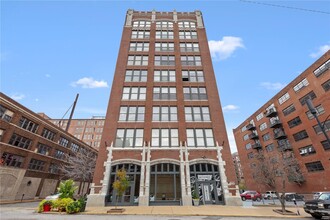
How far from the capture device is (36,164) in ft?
121

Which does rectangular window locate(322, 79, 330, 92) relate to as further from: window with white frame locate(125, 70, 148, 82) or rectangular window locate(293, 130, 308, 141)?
window with white frame locate(125, 70, 148, 82)

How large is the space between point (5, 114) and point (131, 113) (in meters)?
20.2

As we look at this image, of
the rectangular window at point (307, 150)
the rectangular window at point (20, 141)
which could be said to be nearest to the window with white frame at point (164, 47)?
the rectangular window at point (20, 141)

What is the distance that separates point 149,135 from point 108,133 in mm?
5342

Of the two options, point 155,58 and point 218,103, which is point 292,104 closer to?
point 218,103

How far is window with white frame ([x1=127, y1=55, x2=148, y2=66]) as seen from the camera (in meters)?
31.9

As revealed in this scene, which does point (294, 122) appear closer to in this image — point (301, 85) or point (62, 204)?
point (301, 85)

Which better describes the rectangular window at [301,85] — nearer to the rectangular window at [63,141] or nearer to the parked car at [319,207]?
the parked car at [319,207]

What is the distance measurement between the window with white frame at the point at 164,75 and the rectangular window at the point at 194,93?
10.0 feet

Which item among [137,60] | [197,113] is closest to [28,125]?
[137,60]

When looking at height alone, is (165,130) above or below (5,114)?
below

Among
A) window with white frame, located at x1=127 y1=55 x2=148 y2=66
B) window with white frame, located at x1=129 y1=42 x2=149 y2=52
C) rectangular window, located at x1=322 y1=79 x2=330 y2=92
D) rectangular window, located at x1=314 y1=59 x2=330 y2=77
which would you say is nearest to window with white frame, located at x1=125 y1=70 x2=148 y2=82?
window with white frame, located at x1=127 y1=55 x2=148 y2=66

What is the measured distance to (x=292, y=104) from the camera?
140 ft

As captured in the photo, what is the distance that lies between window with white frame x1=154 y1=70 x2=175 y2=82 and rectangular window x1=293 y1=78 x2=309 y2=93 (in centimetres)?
2865
